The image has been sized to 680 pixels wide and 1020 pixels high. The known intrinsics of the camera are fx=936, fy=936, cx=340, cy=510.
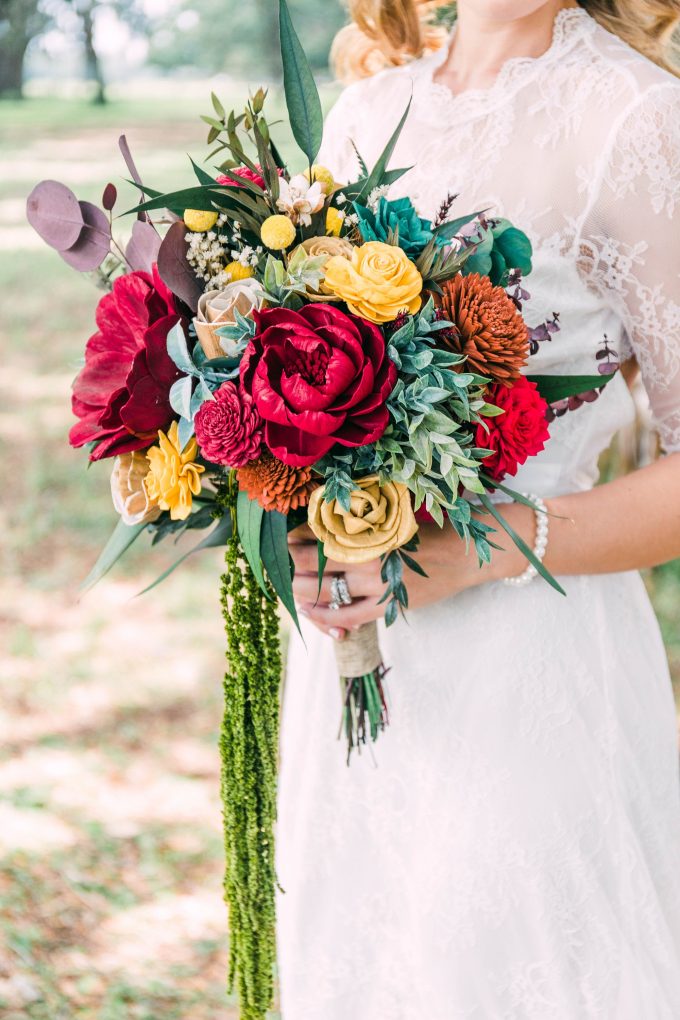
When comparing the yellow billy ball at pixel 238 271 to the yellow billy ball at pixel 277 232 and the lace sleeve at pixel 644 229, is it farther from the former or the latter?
the lace sleeve at pixel 644 229

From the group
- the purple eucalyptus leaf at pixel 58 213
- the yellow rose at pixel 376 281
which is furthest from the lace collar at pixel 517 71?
the purple eucalyptus leaf at pixel 58 213

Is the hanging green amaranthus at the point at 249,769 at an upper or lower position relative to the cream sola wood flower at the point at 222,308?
lower

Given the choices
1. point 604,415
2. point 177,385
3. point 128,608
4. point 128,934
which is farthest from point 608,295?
point 128,608

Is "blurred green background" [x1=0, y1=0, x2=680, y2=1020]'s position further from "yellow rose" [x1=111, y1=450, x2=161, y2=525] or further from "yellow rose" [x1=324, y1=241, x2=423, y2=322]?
"yellow rose" [x1=324, y1=241, x2=423, y2=322]

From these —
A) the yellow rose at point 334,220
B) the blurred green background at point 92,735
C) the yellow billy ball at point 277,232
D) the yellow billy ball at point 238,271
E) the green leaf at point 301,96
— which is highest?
the green leaf at point 301,96

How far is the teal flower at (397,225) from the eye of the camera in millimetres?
1120

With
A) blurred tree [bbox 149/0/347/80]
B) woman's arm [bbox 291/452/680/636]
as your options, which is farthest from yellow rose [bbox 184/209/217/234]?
blurred tree [bbox 149/0/347/80]

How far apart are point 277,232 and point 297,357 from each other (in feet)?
0.54

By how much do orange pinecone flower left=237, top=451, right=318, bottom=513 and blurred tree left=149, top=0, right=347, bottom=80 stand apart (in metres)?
11.0

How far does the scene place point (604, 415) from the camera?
1.52 metres

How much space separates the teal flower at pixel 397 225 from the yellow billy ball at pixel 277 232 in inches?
3.4

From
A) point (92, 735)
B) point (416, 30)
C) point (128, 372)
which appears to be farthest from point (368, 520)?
point (92, 735)

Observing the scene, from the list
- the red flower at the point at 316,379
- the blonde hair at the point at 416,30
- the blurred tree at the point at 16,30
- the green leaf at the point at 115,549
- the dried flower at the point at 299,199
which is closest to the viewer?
the red flower at the point at 316,379

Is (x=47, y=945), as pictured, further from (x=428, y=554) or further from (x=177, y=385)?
(x=177, y=385)
